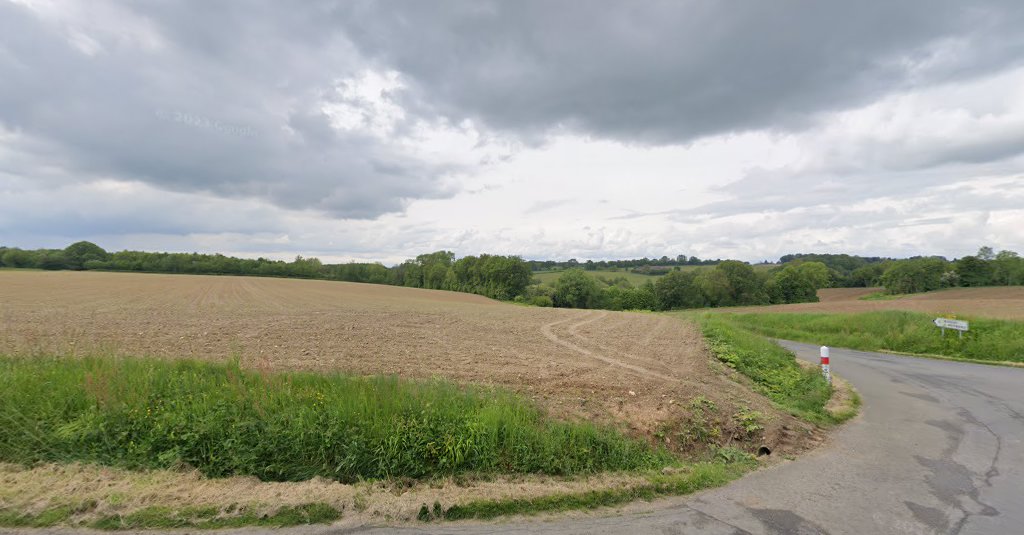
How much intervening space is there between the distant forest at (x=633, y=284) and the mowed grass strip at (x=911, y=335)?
52400mm

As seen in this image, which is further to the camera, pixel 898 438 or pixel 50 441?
pixel 898 438

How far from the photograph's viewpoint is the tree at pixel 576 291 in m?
81.9

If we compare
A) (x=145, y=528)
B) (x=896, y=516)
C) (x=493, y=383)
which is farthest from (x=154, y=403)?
(x=896, y=516)

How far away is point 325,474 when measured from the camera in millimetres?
4930

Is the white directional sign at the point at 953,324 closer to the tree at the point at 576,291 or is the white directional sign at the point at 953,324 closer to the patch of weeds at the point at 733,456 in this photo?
the patch of weeds at the point at 733,456

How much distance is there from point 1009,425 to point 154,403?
1376 centimetres

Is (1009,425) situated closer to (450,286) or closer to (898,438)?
(898,438)

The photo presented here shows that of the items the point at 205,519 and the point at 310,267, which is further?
the point at 310,267

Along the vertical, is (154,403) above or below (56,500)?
above

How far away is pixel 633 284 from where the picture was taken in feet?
311

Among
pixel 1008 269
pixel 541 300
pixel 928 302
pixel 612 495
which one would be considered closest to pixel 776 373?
pixel 612 495

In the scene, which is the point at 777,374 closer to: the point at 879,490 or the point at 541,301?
the point at 879,490

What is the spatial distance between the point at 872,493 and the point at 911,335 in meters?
20.2

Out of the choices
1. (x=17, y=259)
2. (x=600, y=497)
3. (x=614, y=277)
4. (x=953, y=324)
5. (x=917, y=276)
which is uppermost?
(x=917, y=276)
